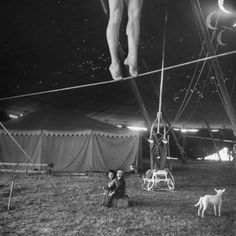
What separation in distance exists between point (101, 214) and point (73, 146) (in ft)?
21.7

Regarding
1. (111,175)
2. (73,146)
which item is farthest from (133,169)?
(111,175)

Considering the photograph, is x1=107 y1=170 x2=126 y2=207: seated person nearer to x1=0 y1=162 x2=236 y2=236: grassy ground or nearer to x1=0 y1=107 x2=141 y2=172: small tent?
x1=0 y1=162 x2=236 y2=236: grassy ground

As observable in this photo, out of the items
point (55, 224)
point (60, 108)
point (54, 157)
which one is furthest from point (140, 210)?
point (60, 108)

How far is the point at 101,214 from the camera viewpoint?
4.89 metres

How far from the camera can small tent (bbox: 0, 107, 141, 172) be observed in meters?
11.1

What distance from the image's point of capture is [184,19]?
27.3ft

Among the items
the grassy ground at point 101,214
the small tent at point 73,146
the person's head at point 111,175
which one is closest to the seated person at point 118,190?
the person's head at point 111,175

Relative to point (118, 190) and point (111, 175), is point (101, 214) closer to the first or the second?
point (118, 190)

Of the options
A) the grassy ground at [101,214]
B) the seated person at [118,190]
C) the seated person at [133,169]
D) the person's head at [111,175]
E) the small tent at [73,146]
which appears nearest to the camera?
the grassy ground at [101,214]

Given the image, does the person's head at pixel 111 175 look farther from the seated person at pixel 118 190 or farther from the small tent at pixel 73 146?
the small tent at pixel 73 146

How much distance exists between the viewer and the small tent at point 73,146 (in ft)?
36.5

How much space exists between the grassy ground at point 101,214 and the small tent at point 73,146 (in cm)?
363

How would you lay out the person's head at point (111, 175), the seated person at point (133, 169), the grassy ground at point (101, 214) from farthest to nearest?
the seated person at point (133, 169) → the person's head at point (111, 175) → the grassy ground at point (101, 214)

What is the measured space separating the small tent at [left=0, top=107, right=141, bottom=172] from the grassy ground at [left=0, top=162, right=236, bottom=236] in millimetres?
3629
